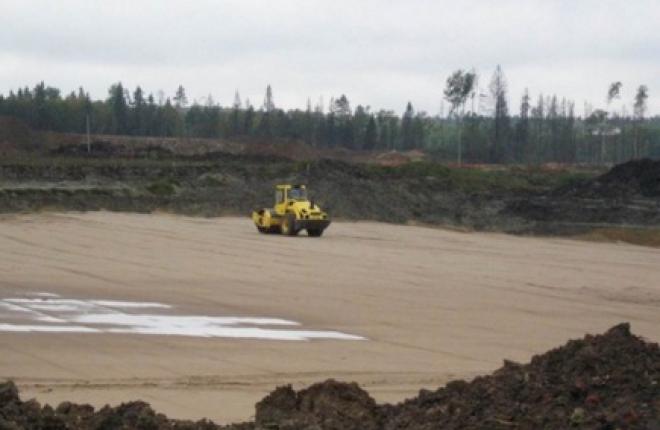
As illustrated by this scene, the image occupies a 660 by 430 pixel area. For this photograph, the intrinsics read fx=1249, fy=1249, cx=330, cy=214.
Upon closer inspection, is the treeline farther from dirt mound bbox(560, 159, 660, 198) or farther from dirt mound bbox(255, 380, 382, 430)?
dirt mound bbox(255, 380, 382, 430)

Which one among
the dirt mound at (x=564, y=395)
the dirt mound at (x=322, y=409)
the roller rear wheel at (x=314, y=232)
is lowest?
the roller rear wheel at (x=314, y=232)

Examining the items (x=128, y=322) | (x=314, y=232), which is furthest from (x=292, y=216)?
(x=128, y=322)

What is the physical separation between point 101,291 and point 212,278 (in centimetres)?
389

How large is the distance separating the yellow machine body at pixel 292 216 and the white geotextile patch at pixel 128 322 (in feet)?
67.4

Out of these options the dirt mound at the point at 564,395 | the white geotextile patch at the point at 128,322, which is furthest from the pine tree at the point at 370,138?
the dirt mound at the point at 564,395

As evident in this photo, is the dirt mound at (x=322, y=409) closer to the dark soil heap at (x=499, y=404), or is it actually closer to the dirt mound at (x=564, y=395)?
the dark soil heap at (x=499, y=404)

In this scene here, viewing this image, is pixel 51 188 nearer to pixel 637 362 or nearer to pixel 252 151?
pixel 252 151

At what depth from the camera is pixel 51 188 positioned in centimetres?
6056

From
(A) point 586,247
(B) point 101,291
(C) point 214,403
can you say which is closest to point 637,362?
(C) point 214,403

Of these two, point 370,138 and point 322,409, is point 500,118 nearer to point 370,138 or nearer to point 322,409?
point 370,138

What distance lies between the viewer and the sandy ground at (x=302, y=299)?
15.6 meters

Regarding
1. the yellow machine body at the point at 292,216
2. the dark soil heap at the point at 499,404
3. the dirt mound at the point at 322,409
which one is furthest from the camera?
the yellow machine body at the point at 292,216

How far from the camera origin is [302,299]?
25406 mm

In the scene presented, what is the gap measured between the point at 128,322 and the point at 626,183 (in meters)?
50.8
